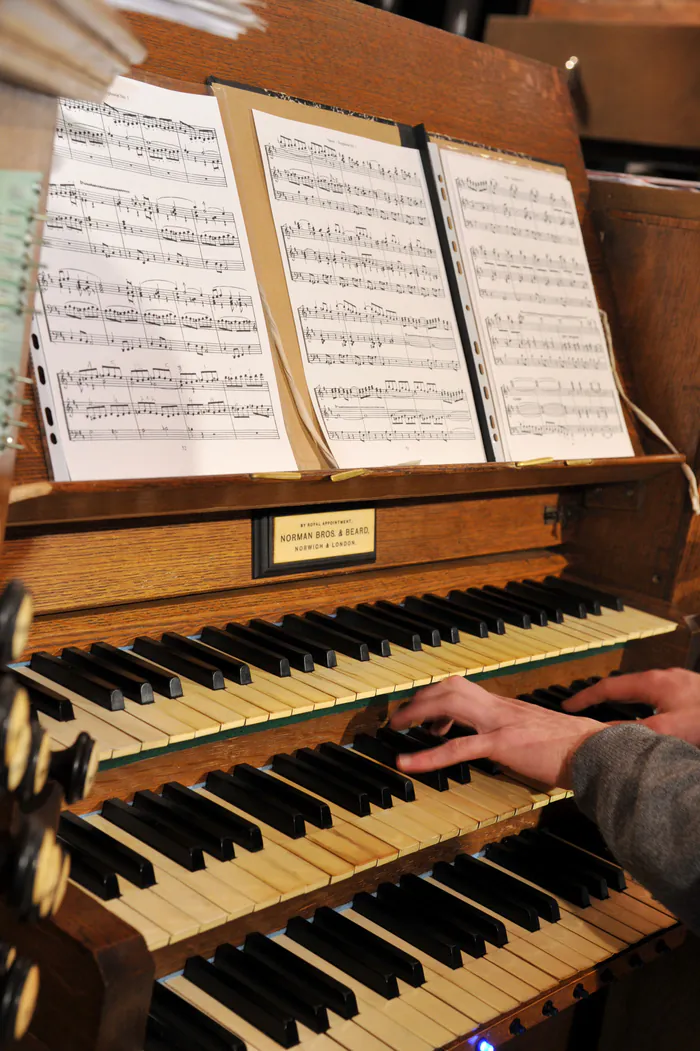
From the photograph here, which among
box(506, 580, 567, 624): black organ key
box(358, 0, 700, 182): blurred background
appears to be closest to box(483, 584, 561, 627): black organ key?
box(506, 580, 567, 624): black organ key

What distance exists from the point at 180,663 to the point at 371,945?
0.51m

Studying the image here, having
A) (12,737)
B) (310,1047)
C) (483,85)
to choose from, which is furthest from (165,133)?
(310,1047)

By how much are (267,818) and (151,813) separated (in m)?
0.17

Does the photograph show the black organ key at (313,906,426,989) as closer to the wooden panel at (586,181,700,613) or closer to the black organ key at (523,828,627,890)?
the black organ key at (523,828,627,890)

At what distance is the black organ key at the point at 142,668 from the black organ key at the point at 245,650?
15 centimetres

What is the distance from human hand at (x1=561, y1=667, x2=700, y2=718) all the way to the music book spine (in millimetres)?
644

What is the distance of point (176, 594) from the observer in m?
1.67

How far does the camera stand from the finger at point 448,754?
1661mm

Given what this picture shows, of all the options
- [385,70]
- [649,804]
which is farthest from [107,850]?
[385,70]

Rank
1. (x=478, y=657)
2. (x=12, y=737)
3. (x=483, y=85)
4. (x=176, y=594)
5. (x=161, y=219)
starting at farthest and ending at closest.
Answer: (x=483, y=85), (x=478, y=657), (x=176, y=594), (x=161, y=219), (x=12, y=737)

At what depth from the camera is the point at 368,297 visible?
1.84 metres

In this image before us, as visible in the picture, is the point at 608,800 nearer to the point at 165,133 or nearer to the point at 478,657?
the point at 478,657

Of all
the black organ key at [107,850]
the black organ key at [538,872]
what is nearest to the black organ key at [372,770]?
the black organ key at [538,872]

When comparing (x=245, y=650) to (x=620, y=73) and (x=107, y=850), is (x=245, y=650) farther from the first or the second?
(x=620, y=73)
